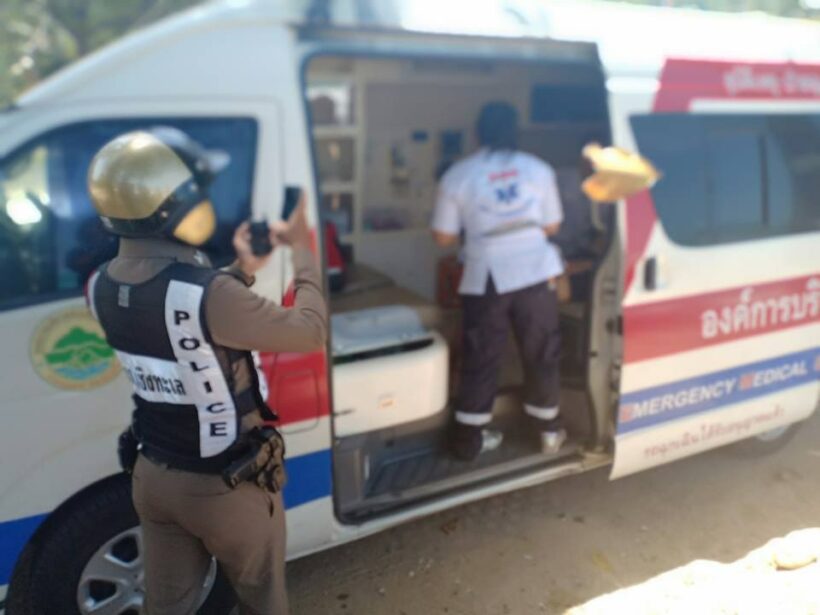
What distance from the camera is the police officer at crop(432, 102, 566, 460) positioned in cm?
310

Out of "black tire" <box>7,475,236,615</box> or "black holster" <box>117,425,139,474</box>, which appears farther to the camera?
"black tire" <box>7,475,236,615</box>

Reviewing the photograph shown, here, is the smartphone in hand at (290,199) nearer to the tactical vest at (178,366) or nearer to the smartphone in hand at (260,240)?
the smartphone in hand at (260,240)

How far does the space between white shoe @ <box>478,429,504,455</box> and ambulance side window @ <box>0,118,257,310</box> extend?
198 cm

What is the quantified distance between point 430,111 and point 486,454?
2400mm

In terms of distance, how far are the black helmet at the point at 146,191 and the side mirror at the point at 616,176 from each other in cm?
171

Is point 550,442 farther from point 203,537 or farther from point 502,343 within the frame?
point 203,537

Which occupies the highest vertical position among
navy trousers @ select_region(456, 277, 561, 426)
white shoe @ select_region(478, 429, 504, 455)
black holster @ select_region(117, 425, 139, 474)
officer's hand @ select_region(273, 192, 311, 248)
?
officer's hand @ select_region(273, 192, 311, 248)

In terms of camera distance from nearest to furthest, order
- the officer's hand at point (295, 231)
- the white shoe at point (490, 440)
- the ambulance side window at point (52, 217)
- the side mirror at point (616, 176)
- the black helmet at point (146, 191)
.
Answer: the black helmet at point (146, 191) < the officer's hand at point (295, 231) < the ambulance side window at point (52, 217) < the side mirror at point (616, 176) < the white shoe at point (490, 440)

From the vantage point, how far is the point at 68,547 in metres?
2.24

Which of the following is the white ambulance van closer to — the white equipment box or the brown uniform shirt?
the white equipment box

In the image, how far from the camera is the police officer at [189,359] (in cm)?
162

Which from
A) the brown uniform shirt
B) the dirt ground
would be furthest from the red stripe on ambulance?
the brown uniform shirt

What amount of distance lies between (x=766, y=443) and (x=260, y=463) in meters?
3.24

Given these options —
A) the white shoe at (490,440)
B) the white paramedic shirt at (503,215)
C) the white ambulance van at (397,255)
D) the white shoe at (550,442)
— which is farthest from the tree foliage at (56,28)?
the white shoe at (550,442)
